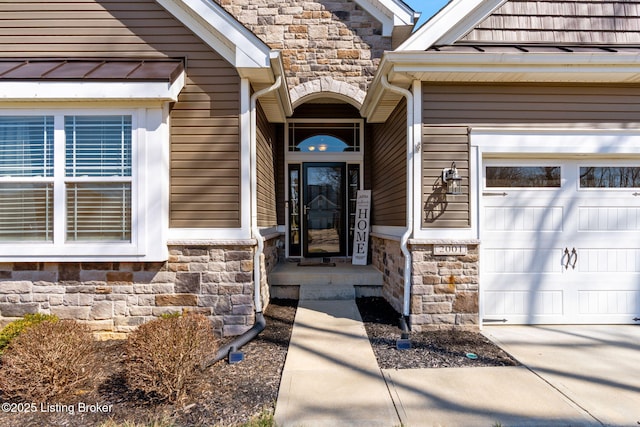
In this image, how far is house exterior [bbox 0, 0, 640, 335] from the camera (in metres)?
4.11

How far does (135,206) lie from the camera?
4133 millimetres

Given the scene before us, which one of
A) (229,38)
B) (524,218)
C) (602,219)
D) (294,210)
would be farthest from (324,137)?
(602,219)

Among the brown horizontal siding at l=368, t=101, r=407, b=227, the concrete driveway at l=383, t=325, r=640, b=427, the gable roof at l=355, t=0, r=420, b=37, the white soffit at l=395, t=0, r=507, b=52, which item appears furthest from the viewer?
the gable roof at l=355, t=0, r=420, b=37

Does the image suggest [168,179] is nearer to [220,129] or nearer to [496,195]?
[220,129]

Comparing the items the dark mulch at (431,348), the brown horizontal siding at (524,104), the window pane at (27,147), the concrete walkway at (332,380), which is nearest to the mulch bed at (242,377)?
the dark mulch at (431,348)

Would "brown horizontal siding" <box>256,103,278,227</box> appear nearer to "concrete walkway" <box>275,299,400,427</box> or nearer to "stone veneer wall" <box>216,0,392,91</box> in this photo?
"stone veneer wall" <box>216,0,392,91</box>

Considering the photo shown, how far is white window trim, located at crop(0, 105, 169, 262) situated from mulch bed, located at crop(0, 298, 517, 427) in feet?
3.49

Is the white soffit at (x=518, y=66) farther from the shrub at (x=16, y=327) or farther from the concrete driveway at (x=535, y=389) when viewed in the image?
the shrub at (x=16, y=327)

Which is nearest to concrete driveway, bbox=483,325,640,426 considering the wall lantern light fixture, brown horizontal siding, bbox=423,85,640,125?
the wall lantern light fixture

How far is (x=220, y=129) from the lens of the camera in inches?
172

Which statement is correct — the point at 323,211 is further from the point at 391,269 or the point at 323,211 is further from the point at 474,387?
the point at 474,387

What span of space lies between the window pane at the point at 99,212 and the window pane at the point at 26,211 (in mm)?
256

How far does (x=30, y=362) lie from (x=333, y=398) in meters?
2.32

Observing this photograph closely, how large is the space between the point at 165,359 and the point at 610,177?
5.42 m
